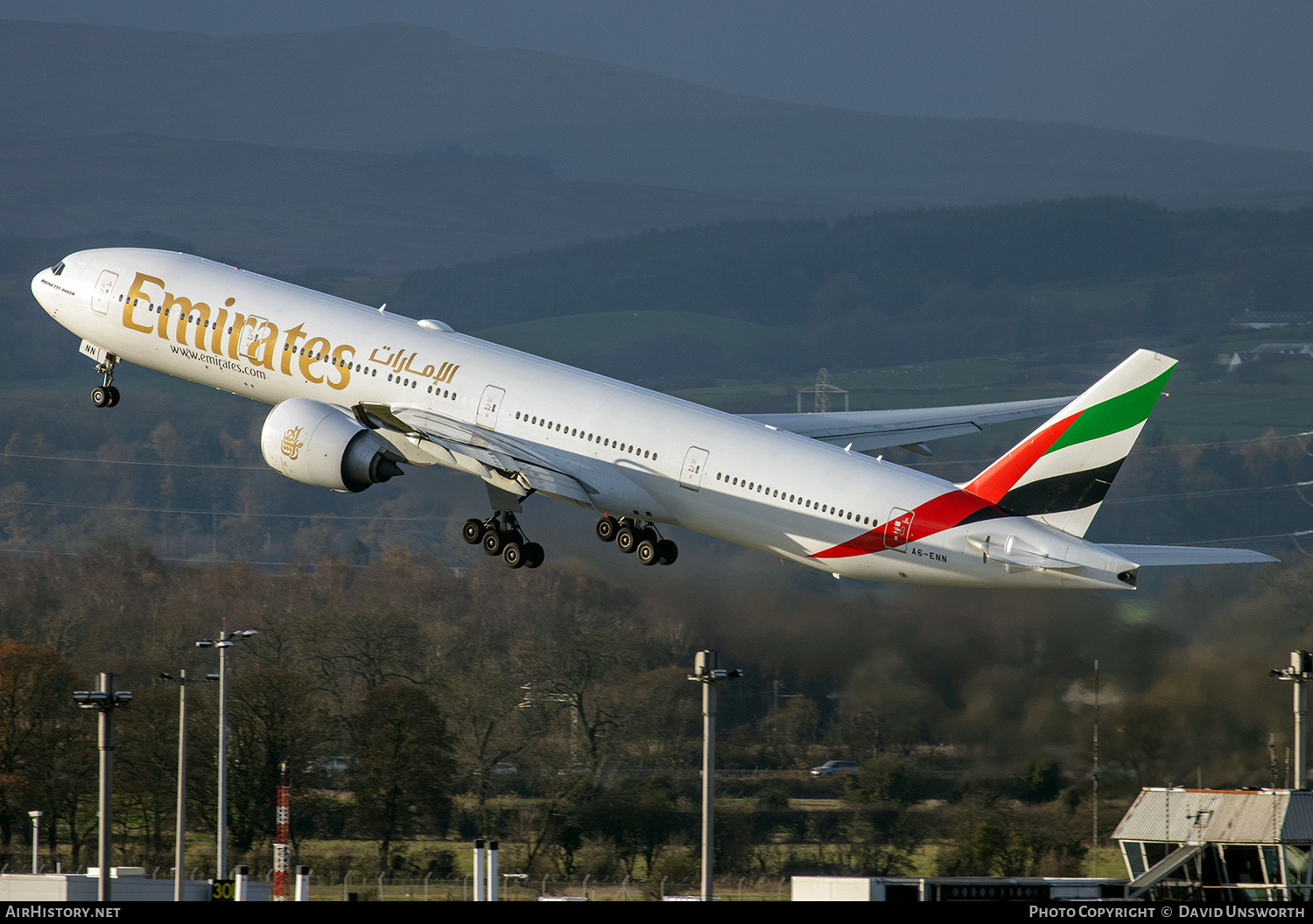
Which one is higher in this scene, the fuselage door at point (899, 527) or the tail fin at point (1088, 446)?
the tail fin at point (1088, 446)

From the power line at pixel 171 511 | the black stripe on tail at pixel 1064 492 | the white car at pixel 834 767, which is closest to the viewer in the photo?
the black stripe on tail at pixel 1064 492

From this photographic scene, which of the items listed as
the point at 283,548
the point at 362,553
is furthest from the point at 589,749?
the point at 283,548

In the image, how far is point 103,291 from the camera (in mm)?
52281

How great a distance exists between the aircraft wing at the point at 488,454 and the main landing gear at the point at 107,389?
13.5 m

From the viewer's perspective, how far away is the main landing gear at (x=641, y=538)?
47.0 metres

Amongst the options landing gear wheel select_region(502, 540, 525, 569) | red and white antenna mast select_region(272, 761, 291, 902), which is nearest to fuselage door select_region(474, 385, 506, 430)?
landing gear wheel select_region(502, 540, 525, 569)

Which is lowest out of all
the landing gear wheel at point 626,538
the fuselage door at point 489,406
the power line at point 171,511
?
the landing gear wheel at point 626,538

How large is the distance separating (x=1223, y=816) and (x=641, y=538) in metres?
16.3

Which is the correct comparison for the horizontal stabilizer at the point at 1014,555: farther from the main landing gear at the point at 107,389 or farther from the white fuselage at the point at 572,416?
the main landing gear at the point at 107,389

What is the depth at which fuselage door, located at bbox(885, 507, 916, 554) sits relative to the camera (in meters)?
40.7

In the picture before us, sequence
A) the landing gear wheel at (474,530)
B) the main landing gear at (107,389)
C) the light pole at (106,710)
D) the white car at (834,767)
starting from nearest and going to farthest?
the light pole at (106,710) → the landing gear wheel at (474,530) → the main landing gear at (107,389) → the white car at (834,767)

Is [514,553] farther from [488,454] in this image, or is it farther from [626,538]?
[488,454]

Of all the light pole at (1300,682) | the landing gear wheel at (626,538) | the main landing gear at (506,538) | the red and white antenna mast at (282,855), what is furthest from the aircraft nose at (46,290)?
the light pole at (1300,682)

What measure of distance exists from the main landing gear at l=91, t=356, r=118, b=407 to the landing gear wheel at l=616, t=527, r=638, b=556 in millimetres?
17630
